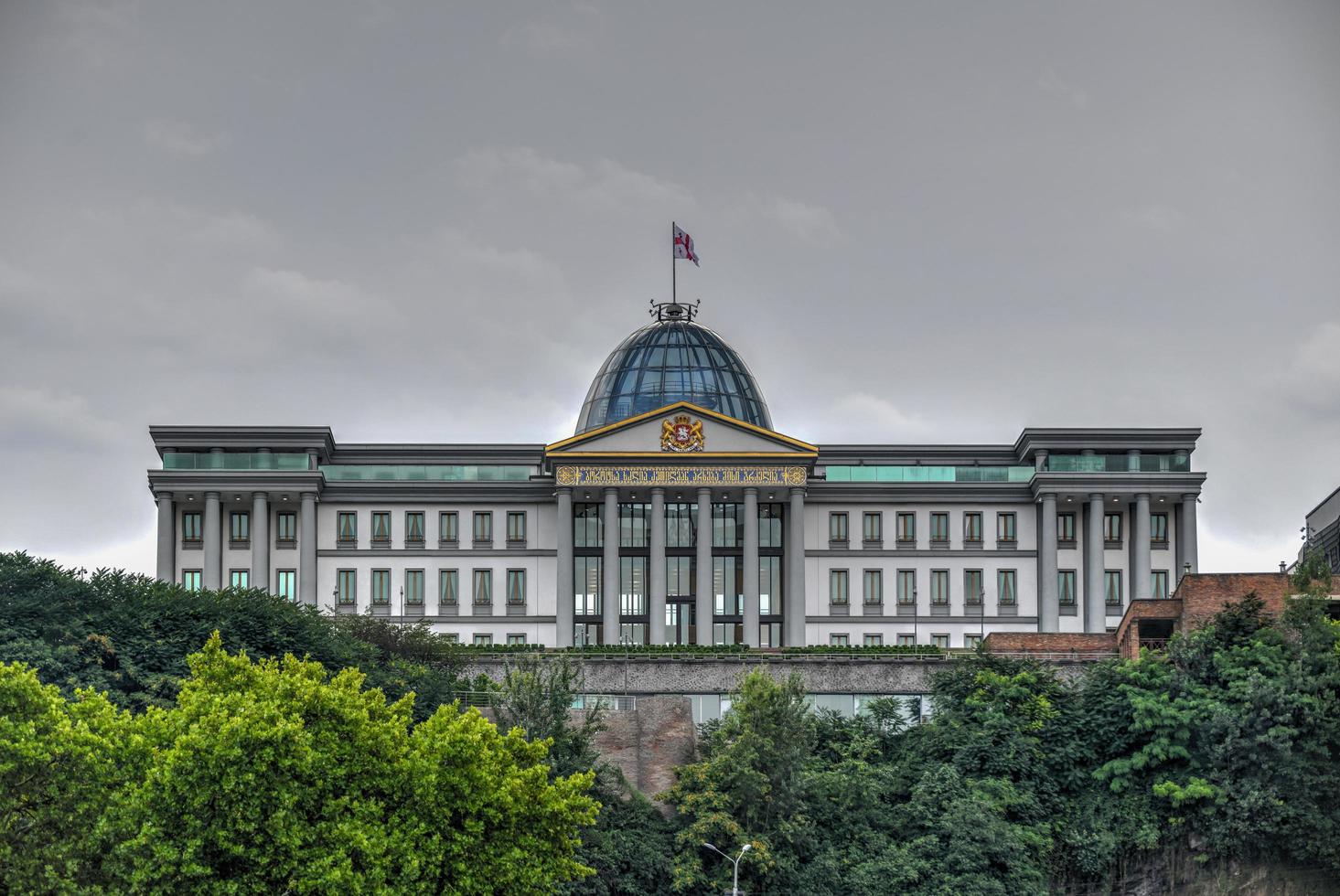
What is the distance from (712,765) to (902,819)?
8445 millimetres

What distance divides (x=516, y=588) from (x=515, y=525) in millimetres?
4019

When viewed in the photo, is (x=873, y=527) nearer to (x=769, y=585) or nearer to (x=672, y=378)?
(x=769, y=585)

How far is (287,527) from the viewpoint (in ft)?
397

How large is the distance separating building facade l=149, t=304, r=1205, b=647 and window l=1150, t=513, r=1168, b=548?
13 cm

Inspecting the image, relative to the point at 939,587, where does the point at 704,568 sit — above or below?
above

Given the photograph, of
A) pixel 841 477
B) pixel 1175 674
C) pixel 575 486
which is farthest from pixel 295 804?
pixel 841 477

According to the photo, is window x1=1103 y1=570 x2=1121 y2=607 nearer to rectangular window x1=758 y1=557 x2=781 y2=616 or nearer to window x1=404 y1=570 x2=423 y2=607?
rectangular window x1=758 y1=557 x2=781 y2=616

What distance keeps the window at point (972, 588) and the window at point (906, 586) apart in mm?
3165

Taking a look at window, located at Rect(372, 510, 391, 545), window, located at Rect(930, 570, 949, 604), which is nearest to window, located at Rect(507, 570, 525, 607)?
window, located at Rect(372, 510, 391, 545)

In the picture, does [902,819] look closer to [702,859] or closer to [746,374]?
[702,859]

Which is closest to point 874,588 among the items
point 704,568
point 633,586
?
point 704,568

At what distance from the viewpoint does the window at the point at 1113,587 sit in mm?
120562

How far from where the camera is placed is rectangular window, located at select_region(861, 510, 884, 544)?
12206 cm

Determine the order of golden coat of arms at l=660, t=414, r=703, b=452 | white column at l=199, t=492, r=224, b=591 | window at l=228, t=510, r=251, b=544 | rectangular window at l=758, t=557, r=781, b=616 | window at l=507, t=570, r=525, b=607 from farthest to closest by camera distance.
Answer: window at l=228, t=510, r=251, b=544
window at l=507, t=570, r=525, b=607
rectangular window at l=758, t=557, r=781, b=616
white column at l=199, t=492, r=224, b=591
golden coat of arms at l=660, t=414, r=703, b=452
